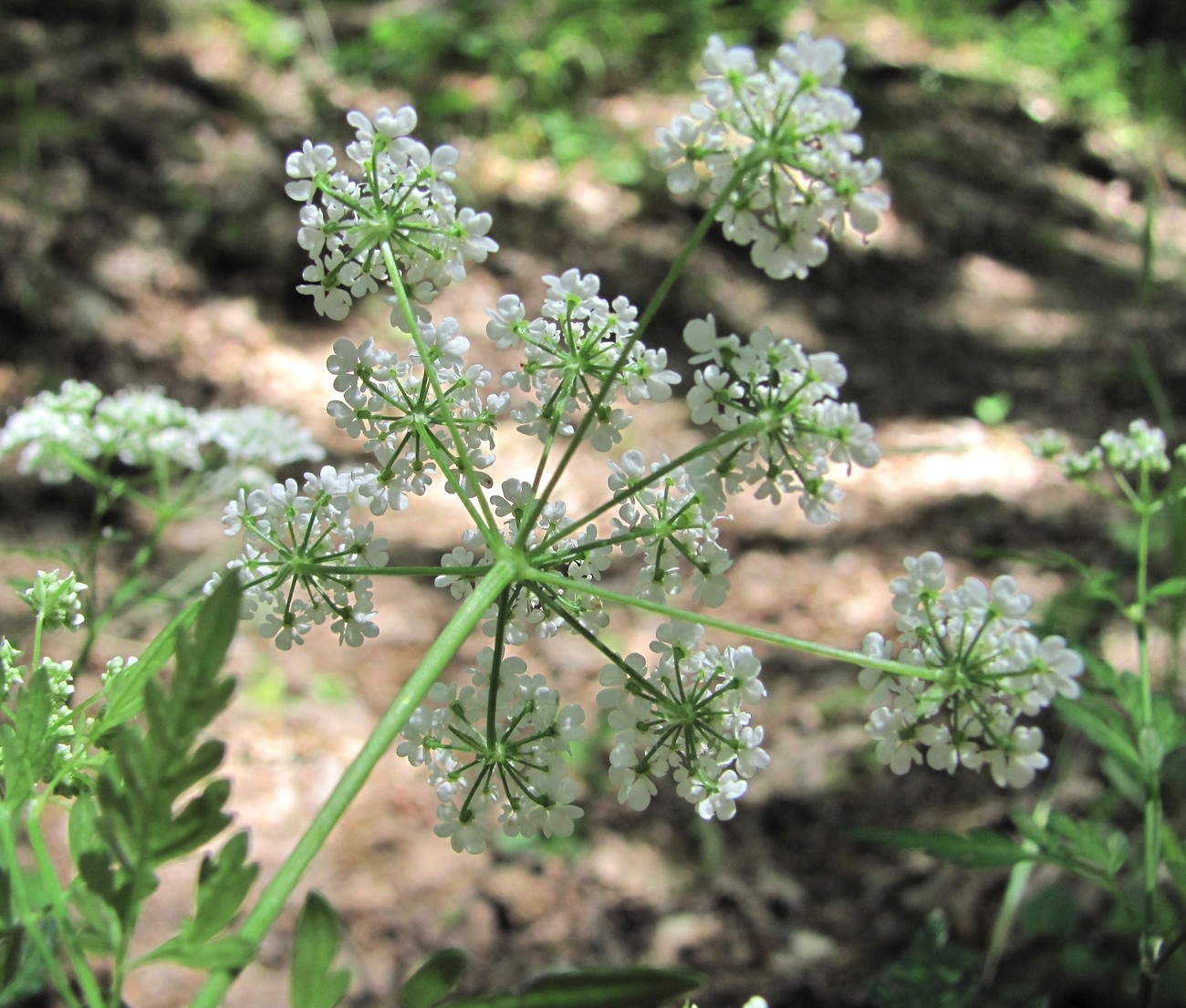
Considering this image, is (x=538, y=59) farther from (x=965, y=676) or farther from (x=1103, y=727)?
(x=965, y=676)

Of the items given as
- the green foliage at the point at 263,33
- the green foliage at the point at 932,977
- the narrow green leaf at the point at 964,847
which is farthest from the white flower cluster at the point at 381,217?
the green foliage at the point at 263,33

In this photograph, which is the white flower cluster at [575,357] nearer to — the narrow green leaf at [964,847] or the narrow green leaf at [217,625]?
the narrow green leaf at [217,625]

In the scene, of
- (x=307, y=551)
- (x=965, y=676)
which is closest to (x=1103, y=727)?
(x=965, y=676)

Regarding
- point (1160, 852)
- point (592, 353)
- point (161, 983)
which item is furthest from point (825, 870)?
point (592, 353)

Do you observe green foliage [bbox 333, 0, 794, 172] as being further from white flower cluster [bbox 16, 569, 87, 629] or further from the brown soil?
white flower cluster [bbox 16, 569, 87, 629]

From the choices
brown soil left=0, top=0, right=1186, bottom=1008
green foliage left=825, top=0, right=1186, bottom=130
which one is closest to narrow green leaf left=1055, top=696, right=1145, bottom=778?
brown soil left=0, top=0, right=1186, bottom=1008

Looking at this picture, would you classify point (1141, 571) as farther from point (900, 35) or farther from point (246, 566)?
point (900, 35)
